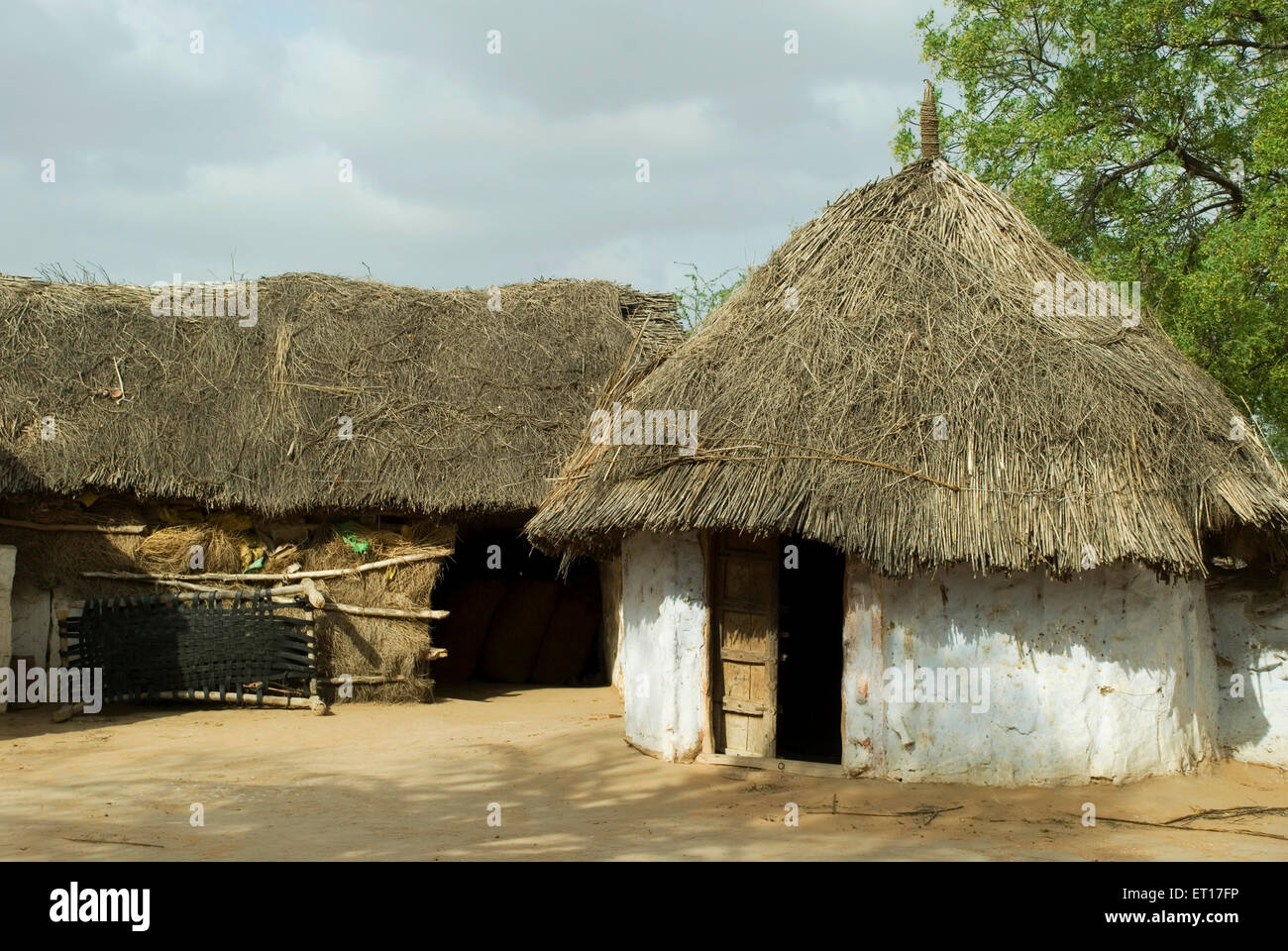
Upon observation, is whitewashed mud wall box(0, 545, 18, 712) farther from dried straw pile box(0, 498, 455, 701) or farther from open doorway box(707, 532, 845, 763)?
open doorway box(707, 532, 845, 763)

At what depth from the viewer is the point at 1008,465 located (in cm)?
822

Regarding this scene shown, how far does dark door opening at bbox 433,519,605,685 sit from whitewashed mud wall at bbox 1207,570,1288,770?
26.7 feet

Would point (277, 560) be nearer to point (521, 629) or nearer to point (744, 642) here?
point (521, 629)

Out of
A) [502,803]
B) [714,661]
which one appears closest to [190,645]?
[502,803]

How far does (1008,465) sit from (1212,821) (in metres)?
2.57

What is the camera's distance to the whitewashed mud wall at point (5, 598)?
36.6 feet

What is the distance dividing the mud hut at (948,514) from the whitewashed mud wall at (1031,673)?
0.05 feet

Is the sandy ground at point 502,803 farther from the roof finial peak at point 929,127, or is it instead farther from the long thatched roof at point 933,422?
the roof finial peak at point 929,127

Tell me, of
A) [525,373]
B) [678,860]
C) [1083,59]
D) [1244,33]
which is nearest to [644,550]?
[678,860]

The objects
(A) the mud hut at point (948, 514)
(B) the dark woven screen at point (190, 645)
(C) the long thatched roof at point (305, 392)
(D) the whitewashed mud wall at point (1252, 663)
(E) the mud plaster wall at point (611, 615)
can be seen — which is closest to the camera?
(A) the mud hut at point (948, 514)

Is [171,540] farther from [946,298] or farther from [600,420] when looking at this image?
[946,298]

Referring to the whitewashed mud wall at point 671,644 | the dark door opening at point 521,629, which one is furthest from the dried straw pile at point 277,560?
the whitewashed mud wall at point 671,644

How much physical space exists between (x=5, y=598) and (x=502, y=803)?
5866mm

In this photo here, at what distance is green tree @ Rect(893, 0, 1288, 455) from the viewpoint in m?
13.3
